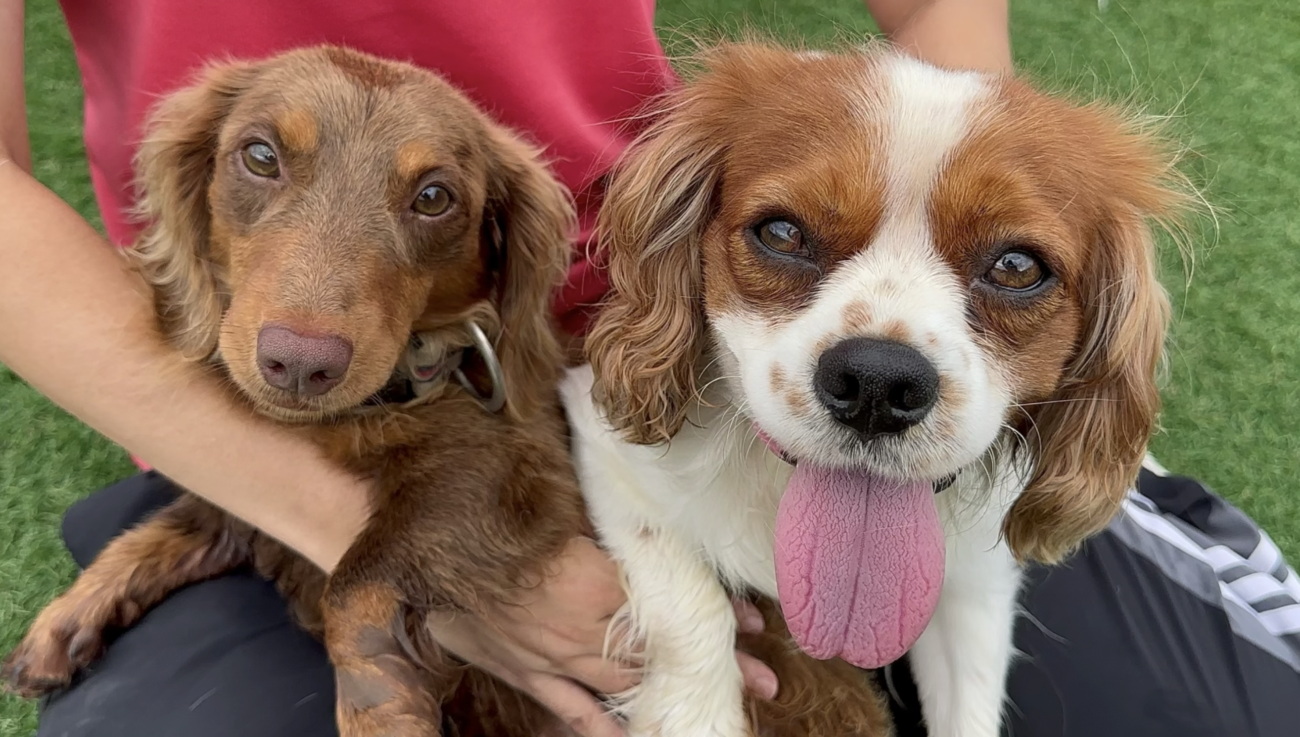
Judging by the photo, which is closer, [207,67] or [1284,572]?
[207,67]

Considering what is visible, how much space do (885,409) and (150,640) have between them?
4.01 ft

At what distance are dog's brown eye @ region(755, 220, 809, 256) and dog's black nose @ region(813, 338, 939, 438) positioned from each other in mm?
154

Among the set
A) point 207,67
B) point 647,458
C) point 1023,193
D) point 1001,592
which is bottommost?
point 1001,592

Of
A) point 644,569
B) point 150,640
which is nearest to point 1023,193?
point 644,569

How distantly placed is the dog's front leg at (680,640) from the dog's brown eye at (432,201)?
0.57m

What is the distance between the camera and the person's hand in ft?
4.86

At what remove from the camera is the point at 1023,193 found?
1.08m

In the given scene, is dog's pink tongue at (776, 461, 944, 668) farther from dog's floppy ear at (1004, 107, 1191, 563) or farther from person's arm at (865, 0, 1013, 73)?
person's arm at (865, 0, 1013, 73)

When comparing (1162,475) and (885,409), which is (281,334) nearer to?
(885,409)

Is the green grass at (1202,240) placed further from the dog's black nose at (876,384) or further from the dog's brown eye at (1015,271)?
the dog's black nose at (876,384)

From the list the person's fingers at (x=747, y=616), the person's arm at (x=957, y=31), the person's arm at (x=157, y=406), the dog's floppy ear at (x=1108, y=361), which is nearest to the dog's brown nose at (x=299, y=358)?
the person's arm at (x=157, y=406)

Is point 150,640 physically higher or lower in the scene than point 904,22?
lower

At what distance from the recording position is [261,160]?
4.42 feet

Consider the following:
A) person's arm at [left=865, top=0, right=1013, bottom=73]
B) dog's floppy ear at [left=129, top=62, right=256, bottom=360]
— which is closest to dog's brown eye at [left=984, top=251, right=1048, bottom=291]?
person's arm at [left=865, top=0, right=1013, bottom=73]
